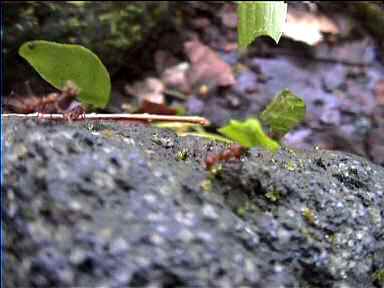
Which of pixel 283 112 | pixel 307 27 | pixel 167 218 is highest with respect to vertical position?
pixel 307 27

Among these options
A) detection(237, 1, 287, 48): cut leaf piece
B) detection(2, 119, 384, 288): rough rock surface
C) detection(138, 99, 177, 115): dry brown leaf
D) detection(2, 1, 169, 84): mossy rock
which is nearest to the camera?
detection(2, 119, 384, 288): rough rock surface

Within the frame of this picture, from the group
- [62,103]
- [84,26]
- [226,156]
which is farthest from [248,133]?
[84,26]

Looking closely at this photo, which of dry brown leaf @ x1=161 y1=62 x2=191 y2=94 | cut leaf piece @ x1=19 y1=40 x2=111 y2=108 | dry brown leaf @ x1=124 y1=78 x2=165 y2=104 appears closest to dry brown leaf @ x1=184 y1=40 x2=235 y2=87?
Result: dry brown leaf @ x1=161 y1=62 x2=191 y2=94

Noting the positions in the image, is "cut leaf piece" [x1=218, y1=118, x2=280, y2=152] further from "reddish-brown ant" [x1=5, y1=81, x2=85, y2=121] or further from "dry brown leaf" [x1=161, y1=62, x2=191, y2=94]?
"dry brown leaf" [x1=161, y1=62, x2=191, y2=94]

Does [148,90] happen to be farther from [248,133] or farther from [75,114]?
[248,133]

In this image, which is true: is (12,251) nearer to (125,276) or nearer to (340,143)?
(125,276)

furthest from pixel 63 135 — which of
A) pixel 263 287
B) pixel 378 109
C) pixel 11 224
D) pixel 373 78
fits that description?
pixel 373 78
